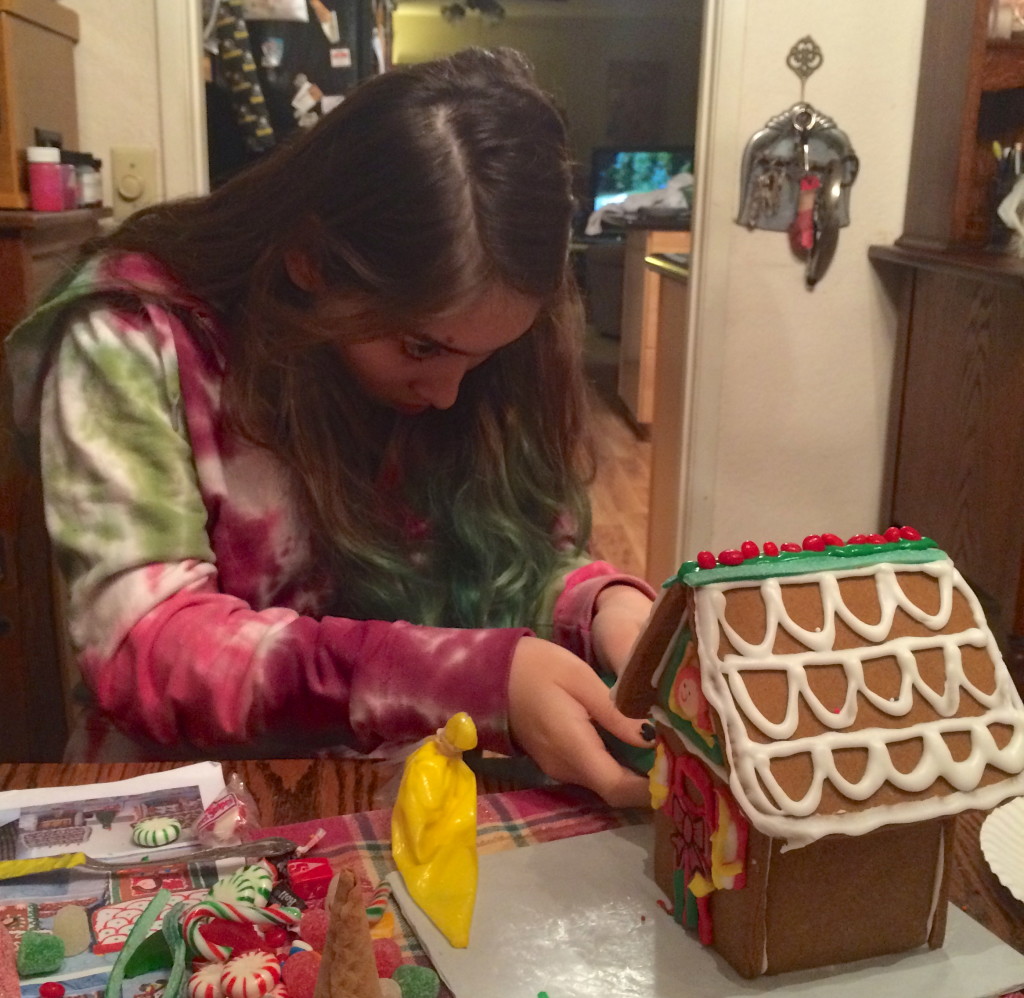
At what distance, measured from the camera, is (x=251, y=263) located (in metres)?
0.95

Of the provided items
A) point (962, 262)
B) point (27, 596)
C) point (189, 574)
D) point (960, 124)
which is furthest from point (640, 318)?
point (189, 574)

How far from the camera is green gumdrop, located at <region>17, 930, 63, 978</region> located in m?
0.53

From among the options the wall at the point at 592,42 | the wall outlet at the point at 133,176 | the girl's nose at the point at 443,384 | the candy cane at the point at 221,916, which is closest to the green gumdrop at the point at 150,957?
the candy cane at the point at 221,916

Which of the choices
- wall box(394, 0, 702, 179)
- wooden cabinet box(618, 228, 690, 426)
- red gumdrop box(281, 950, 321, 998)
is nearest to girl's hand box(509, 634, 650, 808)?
red gumdrop box(281, 950, 321, 998)

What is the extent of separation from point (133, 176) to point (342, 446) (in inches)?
44.2

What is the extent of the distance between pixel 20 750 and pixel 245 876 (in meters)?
1.01

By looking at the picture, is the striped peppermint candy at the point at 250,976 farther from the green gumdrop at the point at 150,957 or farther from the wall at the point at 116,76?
the wall at the point at 116,76

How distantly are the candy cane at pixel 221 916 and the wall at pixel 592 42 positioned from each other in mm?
7359

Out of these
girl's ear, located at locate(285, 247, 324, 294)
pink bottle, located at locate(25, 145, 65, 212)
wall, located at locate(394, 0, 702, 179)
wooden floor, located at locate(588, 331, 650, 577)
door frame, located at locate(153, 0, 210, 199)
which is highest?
wall, located at locate(394, 0, 702, 179)

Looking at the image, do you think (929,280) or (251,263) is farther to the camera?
(929,280)

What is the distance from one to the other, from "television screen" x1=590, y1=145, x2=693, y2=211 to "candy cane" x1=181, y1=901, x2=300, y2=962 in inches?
258

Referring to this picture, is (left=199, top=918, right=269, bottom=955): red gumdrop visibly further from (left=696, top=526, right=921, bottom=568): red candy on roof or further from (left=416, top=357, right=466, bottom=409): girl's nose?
(left=416, top=357, right=466, bottom=409): girl's nose

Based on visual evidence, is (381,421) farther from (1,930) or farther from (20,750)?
(20,750)

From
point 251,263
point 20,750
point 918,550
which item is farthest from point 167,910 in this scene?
point 20,750
